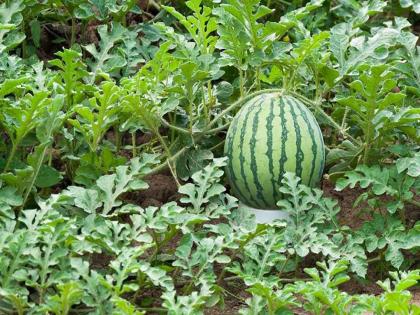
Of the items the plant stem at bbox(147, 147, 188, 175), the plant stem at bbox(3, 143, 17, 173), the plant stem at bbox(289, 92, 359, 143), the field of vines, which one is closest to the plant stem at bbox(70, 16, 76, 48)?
the field of vines

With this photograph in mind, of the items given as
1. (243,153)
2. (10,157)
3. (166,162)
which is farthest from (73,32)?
(243,153)

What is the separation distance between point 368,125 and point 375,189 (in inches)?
10.3

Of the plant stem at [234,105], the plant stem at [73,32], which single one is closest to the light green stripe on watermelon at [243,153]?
the plant stem at [234,105]

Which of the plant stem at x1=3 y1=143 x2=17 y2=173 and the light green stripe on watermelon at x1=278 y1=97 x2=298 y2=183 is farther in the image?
the light green stripe on watermelon at x1=278 y1=97 x2=298 y2=183

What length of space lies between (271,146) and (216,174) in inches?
10.6

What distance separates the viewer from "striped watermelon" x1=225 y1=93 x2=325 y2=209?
3740mm

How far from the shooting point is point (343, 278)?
3172mm

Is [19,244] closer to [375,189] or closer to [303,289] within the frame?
[303,289]

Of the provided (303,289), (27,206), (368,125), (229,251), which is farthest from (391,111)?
(27,206)

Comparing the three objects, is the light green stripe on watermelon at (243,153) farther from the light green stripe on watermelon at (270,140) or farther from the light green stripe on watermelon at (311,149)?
the light green stripe on watermelon at (311,149)

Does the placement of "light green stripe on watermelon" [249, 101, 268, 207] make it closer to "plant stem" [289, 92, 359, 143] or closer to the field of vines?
the field of vines

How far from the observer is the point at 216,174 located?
3.61m

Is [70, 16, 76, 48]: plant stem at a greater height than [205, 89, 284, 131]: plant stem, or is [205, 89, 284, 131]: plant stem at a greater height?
[70, 16, 76, 48]: plant stem

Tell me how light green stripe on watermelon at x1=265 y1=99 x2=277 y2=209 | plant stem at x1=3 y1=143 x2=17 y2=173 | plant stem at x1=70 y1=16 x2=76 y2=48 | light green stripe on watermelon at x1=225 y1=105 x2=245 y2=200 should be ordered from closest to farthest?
plant stem at x1=3 y1=143 x2=17 y2=173, light green stripe on watermelon at x1=265 y1=99 x2=277 y2=209, light green stripe on watermelon at x1=225 y1=105 x2=245 y2=200, plant stem at x1=70 y1=16 x2=76 y2=48
